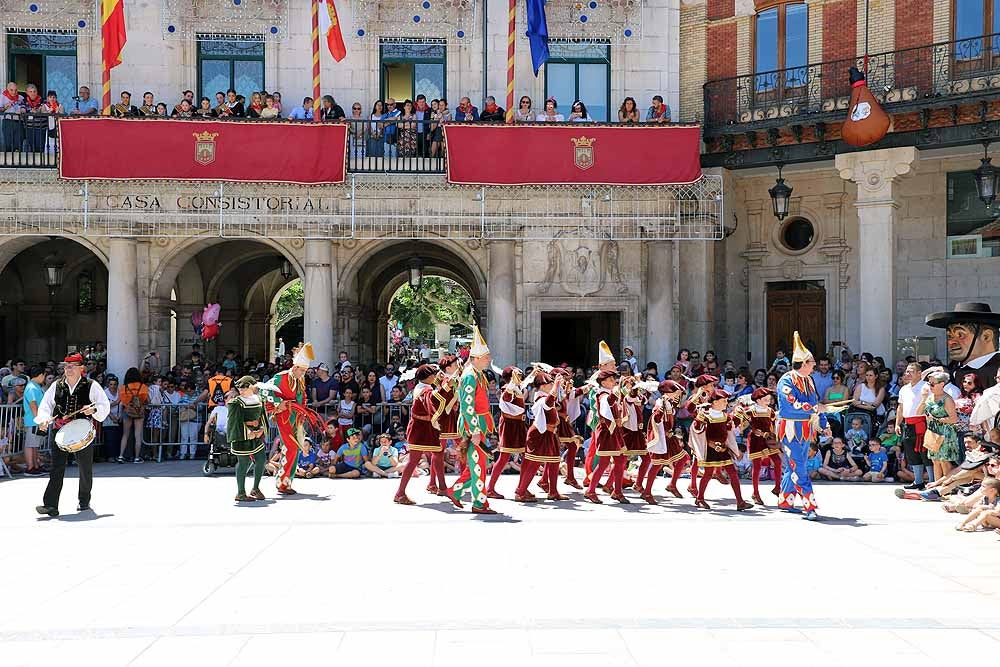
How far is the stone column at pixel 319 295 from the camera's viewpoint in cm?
1869

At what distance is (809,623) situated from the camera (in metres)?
6.12

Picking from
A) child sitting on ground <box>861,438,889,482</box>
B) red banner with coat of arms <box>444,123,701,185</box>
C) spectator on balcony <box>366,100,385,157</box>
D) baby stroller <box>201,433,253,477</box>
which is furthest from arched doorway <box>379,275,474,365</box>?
child sitting on ground <box>861,438,889,482</box>

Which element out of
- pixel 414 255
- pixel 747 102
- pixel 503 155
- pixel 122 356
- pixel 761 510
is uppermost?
pixel 747 102

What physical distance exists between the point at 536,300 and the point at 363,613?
13.3 metres

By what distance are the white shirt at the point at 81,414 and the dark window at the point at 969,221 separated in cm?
1667


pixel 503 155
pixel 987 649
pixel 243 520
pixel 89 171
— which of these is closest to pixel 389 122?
pixel 503 155

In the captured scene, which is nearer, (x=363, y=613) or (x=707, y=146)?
(x=363, y=613)

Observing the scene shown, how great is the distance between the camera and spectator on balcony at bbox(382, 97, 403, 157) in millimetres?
18364

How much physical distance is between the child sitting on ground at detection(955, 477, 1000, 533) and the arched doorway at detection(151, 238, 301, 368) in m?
14.2

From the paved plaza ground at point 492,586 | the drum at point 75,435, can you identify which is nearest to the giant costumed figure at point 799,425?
the paved plaza ground at point 492,586

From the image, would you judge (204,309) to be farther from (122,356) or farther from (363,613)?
(363,613)

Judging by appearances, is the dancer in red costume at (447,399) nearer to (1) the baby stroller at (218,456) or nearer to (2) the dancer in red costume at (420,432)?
(2) the dancer in red costume at (420,432)

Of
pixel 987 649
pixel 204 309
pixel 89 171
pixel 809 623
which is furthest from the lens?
pixel 204 309

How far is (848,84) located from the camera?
58.7ft
